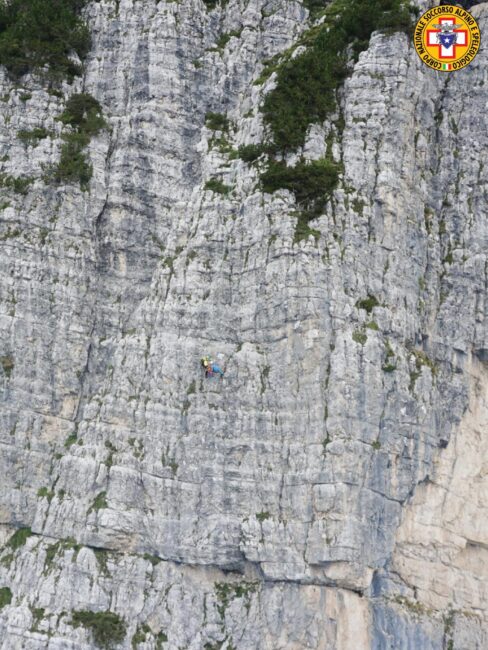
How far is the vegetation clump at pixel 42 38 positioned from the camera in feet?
168

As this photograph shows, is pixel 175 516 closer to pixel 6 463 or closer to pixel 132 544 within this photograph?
pixel 132 544

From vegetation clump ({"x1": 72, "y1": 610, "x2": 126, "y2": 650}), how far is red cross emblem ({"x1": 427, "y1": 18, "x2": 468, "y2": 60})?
25.4m

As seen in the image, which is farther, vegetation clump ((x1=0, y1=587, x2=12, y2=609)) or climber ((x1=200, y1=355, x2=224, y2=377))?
climber ((x1=200, y1=355, x2=224, y2=377))

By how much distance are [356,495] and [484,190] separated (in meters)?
13.7

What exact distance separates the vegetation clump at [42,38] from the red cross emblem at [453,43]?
14511 mm

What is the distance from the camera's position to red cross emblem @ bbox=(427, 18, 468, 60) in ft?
163

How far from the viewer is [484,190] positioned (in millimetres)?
48562

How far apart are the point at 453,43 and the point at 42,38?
17111mm

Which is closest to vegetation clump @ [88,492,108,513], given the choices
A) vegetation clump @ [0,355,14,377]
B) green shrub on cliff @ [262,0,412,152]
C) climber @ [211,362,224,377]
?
climber @ [211,362,224,377]

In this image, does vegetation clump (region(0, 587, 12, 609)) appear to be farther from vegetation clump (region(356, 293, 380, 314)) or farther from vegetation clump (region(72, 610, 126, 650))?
vegetation clump (region(356, 293, 380, 314))

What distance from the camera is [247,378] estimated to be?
1764 inches

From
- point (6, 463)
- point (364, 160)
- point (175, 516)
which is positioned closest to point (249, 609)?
point (175, 516)

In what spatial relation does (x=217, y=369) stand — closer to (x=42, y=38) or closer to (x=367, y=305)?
(x=367, y=305)

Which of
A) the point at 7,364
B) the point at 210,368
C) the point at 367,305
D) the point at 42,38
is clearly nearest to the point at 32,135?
the point at 42,38
